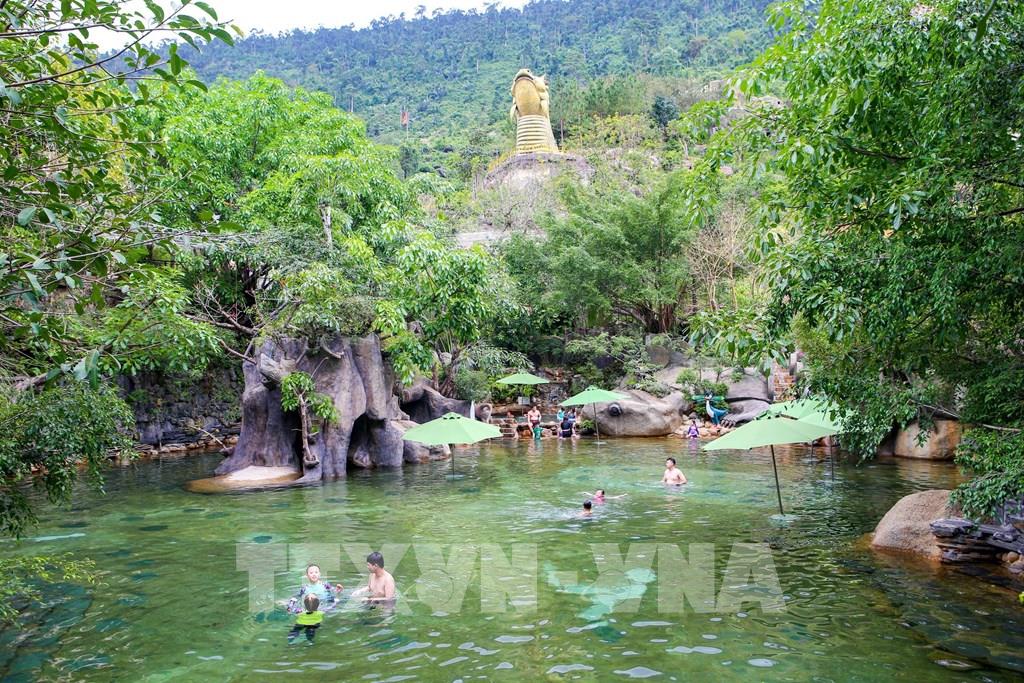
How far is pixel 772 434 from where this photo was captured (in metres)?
11.6

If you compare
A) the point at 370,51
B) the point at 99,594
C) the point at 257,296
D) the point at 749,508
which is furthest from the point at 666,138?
the point at 370,51

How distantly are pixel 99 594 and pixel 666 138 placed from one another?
4447cm

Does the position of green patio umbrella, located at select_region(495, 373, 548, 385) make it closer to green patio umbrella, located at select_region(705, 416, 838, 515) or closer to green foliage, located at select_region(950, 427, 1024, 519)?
green patio umbrella, located at select_region(705, 416, 838, 515)

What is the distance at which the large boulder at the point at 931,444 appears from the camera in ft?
57.2

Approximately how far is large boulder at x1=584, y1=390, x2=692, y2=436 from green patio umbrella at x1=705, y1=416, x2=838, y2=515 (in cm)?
1195

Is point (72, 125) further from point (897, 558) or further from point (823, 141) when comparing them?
point (897, 558)

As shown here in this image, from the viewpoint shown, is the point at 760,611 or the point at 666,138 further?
the point at 666,138

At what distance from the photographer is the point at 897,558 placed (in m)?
9.50

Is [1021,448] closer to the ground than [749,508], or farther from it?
farther from it

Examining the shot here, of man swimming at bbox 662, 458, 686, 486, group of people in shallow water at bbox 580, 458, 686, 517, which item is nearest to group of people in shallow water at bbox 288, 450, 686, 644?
group of people in shallow water at bbox 580, 458, 686, 517

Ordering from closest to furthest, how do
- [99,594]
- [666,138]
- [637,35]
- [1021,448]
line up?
[1021,448], [99,594], [666,138], [637,35]

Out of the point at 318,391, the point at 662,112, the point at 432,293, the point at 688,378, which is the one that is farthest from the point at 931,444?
the point at 662,112

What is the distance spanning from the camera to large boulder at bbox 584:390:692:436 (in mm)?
24172

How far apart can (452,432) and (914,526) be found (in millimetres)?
8879
